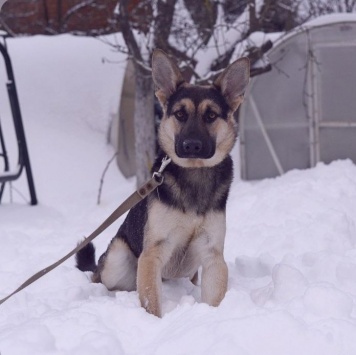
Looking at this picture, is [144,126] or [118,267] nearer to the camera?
[118,267]

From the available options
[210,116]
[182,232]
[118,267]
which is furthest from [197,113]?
[118,267]

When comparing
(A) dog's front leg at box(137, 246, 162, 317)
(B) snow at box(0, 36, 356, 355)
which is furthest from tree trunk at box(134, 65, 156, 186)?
(A) dog's front leg at box(137, 246, 162, 317)

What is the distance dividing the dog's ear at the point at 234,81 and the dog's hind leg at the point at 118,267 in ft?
4.14

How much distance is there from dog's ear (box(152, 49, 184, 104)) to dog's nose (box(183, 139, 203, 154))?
0.56 meters

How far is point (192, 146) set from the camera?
3.93 metres

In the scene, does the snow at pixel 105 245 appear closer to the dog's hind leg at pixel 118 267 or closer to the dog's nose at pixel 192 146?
the dog's hind leg at pixel 118 267

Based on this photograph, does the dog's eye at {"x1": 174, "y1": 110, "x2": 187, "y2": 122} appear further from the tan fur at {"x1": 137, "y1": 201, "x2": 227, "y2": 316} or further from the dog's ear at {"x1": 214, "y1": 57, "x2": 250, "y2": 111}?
the tan fur at {"x1": 137, "y1": 201, "x2": 227, "y2": 316}

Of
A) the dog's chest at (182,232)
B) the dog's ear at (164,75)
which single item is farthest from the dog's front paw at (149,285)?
the dog's ear at (164,75)

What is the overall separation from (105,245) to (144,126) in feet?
12.0

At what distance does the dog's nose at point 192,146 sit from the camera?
3924mm

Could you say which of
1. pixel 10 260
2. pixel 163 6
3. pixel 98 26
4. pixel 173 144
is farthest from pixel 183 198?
pixel 98 26

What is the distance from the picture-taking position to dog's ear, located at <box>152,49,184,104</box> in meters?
4.30

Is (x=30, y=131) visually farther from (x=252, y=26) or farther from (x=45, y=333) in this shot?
(x=45, y=333)

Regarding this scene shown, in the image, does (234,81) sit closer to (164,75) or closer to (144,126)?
(164,75)
